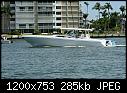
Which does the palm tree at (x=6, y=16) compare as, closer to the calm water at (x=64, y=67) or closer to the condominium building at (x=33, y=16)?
the condominium building at (x=33, y=16)

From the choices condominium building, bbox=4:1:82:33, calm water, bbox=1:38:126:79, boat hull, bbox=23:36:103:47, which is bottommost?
calm water, bbox=1:38:126:79

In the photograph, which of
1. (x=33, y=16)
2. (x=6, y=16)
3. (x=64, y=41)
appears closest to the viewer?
(x=64, y=41)

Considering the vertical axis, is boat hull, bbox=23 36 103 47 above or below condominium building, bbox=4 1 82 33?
below

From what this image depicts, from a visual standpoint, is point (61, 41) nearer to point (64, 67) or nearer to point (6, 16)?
point (64, 67)

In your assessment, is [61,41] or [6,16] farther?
[6,16]

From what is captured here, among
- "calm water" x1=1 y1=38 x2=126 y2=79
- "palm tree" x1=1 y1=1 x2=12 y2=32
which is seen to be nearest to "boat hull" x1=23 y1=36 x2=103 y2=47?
"calm water" x1=1 y1=38 x2=126 y2=79

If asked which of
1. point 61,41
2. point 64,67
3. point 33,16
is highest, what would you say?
point 33,16

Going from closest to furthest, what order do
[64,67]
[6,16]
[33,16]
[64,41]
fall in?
[64,67], [64,41], [33,16], [6,16]

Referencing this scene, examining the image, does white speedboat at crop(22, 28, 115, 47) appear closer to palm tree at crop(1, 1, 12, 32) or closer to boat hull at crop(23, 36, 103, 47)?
boat hull at crop(23, 36, 103, 47)

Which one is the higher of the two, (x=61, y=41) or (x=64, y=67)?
(x=61, y=41)

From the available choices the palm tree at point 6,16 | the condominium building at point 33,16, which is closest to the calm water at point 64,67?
the condominium building at point 33,16

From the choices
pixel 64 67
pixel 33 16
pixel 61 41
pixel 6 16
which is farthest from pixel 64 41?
pixel 6 16

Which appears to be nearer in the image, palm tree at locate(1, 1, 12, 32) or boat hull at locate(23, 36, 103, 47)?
boat hull at locate(23, 36, 103, 47)

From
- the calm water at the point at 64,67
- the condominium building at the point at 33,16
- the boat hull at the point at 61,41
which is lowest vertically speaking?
the calm water at the point at 64,67
